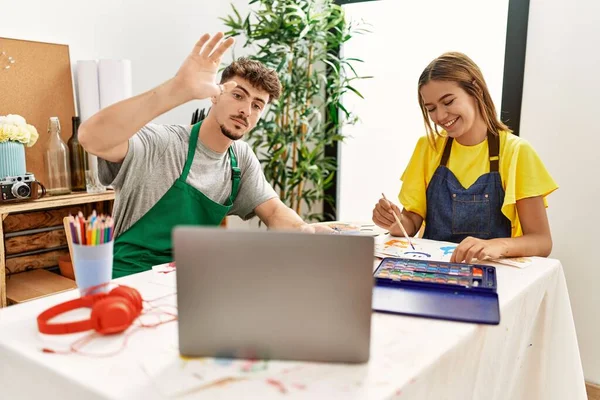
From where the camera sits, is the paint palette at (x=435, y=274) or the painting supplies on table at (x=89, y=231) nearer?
the painting supplies on table at (x=89, y=231)

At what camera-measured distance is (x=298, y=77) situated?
284 centimetres

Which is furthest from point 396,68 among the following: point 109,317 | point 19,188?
point 109,317

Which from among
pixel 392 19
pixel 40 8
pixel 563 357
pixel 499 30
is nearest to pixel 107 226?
pixel 563 357

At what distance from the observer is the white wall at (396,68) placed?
8.56 feet

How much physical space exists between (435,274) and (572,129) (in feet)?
4.78

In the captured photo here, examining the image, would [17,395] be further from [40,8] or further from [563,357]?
[40,8]

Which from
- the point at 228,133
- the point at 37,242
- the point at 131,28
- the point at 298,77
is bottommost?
the point at 37,242

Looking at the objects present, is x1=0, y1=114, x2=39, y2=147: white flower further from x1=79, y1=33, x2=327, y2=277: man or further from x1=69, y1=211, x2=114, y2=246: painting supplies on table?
x1=69, y1=211, x2=114, y2=246: painting supplies on table

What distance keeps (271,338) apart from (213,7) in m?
2.76

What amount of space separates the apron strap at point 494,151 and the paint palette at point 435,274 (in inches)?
21.8

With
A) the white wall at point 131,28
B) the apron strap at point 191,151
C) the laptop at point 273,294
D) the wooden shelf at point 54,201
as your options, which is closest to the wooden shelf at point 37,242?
the wooden shelf at point 54,201

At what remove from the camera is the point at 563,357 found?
130 cm

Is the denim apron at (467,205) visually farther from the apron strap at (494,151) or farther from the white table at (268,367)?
the white table at (268,367)

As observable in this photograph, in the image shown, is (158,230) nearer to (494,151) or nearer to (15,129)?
(15,129)
